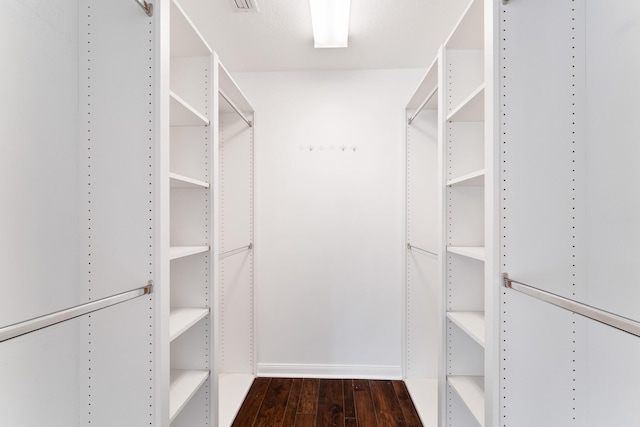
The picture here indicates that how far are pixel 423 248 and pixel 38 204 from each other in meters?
2.16

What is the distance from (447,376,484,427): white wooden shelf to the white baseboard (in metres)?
0.97

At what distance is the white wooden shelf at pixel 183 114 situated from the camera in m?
1.27

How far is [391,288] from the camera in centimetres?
238

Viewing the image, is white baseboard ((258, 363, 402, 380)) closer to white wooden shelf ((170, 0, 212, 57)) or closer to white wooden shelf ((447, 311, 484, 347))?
white wooden shelf ((447, 311, 484, 347))

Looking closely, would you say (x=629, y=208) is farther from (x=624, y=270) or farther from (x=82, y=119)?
(x=82, y=119)

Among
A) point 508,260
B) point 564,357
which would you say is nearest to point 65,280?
point 508,260

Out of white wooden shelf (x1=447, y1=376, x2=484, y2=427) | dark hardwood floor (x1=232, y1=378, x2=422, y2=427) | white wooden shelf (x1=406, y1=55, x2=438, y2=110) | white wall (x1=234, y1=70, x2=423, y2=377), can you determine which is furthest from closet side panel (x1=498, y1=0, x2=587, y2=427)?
white wall (x1=234, y1=70, x2=423, y2=377)

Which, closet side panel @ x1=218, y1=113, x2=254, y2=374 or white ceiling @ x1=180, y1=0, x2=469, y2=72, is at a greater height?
white ceiling @ x1=180, y1=0, x2=469, y2=72

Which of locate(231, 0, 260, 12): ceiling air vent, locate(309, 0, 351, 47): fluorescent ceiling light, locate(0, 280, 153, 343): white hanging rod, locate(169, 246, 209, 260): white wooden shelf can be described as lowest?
locate(0, 280, 153, 343): white hanging rod

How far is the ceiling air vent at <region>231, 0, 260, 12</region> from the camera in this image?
163 cm

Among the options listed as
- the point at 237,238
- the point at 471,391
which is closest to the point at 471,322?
the point at 471,391

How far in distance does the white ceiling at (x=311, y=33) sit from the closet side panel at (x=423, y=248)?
53 cm

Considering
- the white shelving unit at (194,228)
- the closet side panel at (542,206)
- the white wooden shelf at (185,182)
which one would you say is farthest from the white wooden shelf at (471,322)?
the white wooden shelf at (185,182)

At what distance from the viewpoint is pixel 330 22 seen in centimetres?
178
